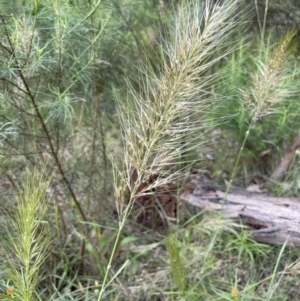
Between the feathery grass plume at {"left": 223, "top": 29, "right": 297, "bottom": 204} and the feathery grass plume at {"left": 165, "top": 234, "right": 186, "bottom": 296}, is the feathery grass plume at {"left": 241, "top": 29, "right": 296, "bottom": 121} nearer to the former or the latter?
the feathery grass plume at {"left": 223, "top": 29, "right": 297, "bottom": 204}

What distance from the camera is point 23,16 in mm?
1548

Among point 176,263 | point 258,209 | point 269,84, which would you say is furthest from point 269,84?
point 176,263

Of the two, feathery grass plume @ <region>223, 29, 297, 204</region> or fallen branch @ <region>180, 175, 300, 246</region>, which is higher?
feathery grass plume @ <region>223, 29, 297, 204</region>

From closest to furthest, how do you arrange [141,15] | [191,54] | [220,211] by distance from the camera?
[191,54] → [220,211] → [141,15]

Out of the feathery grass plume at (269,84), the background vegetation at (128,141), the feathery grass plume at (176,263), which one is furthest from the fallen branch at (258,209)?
the feathery grass plume at (176,263)

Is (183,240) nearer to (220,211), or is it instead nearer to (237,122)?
(220,211)

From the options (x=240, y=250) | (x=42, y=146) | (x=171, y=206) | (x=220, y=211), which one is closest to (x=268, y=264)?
(x=240, y=250)

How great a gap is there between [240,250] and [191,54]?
0.89 metres

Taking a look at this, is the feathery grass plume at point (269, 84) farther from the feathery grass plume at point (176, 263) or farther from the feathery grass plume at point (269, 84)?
the feathery grass plume at point (176, 263)

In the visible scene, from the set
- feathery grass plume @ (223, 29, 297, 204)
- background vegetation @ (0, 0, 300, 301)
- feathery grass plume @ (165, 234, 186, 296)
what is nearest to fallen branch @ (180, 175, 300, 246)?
background vegetation @ (0, 0, 300, 301)

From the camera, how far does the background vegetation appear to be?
1.58 metres

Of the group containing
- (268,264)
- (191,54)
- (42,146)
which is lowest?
(268,264)

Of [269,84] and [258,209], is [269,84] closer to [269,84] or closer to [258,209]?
[269,84]

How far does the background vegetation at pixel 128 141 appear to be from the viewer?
5.20 ft
